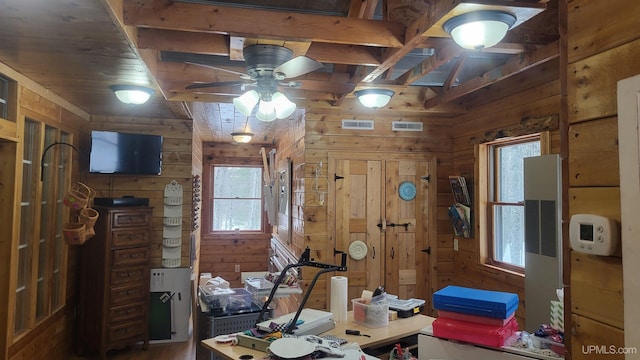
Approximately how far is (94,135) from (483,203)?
4.12m

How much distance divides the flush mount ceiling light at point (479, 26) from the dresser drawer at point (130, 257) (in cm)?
379

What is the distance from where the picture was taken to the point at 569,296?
4.24 ft

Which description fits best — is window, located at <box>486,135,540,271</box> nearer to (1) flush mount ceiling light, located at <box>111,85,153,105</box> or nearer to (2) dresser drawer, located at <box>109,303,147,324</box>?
(1) flush mount ceiling light, located at <box>111,85,153,105</box>

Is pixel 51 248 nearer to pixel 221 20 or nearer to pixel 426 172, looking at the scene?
pixel 221 20

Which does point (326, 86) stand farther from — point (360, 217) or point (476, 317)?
point (476, 317)

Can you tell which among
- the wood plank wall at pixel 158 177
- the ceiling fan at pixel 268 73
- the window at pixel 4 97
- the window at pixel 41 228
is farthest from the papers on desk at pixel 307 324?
the wood plank wall at pixel 158 177

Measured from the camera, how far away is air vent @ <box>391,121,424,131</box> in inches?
189

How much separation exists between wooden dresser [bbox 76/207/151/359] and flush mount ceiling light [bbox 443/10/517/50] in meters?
3.68

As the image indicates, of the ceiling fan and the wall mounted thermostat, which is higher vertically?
the ceiling fan

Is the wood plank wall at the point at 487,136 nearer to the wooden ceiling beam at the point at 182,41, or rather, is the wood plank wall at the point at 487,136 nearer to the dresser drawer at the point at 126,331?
the wooden ceiling beam at the point at 182,41

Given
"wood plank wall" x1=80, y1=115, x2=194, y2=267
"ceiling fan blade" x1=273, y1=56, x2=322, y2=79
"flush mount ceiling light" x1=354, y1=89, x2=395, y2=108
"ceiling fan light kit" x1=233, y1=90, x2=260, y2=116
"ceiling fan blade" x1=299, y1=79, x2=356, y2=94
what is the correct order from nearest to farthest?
"ceiling fan blade" x1=273, y1=56, x2=322, y2=79
"ceiling fan light kit" x1=233, y1=90, x2=260, y2=116
"flush mount ceiling light" x1=354, y1=89, x2=395, y2=108
"ceiling fan blade" x1=299, y1=79, x2=356, y2=94
"wood plank wall" x1=80, y1=115, x2=194, y2=267

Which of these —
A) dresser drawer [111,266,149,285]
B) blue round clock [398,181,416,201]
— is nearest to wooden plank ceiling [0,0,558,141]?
blue round clock [398,181,416,201]

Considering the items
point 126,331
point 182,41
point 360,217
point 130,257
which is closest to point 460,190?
point 360,217

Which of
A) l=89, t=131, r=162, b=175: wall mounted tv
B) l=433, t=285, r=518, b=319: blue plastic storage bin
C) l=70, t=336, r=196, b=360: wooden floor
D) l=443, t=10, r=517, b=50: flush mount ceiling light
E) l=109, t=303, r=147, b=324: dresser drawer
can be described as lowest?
l=70, t=336, r=196, b=360: wooden floor
